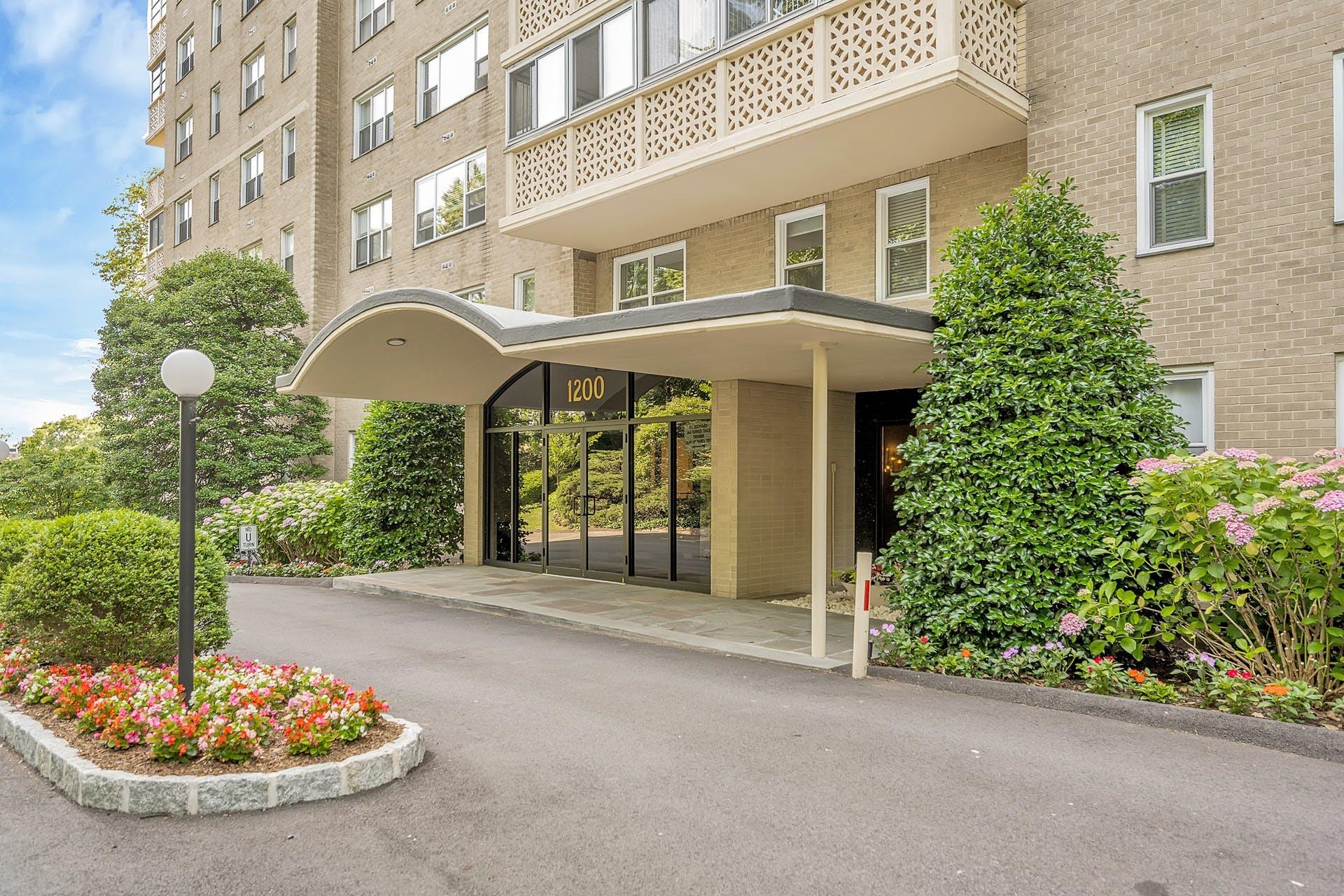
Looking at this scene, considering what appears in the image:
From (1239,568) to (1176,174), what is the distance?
479 cm

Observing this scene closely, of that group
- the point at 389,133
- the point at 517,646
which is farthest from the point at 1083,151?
the point at 389,133

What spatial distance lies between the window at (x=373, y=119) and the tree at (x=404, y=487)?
8.19 meters

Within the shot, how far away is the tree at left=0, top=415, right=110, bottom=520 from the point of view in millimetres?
20219

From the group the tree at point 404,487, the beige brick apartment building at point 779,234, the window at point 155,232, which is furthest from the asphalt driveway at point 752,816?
the window at point 155,232

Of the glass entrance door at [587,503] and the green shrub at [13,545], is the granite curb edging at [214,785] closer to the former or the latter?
the green shrub at [13,545]

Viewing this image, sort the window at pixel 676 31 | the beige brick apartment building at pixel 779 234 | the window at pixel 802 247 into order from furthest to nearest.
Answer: the window at pixel 802 247
the window at pixel 676 31
the beige brick apartment building at pixel 779 234

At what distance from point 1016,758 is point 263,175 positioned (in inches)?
1071

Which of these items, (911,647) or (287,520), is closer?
(911,647)

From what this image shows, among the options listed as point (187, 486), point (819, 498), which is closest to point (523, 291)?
point (819, 498)

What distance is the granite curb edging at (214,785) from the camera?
488 centimetres

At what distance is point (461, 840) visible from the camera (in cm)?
454

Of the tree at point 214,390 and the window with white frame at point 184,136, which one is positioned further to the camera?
the window with white frame at point 184,136

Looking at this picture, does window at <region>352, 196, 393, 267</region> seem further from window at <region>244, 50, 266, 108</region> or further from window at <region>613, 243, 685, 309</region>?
window at <region>613, 243, 685, 309</region>

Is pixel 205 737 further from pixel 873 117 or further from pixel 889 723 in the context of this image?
pixel 873 117
